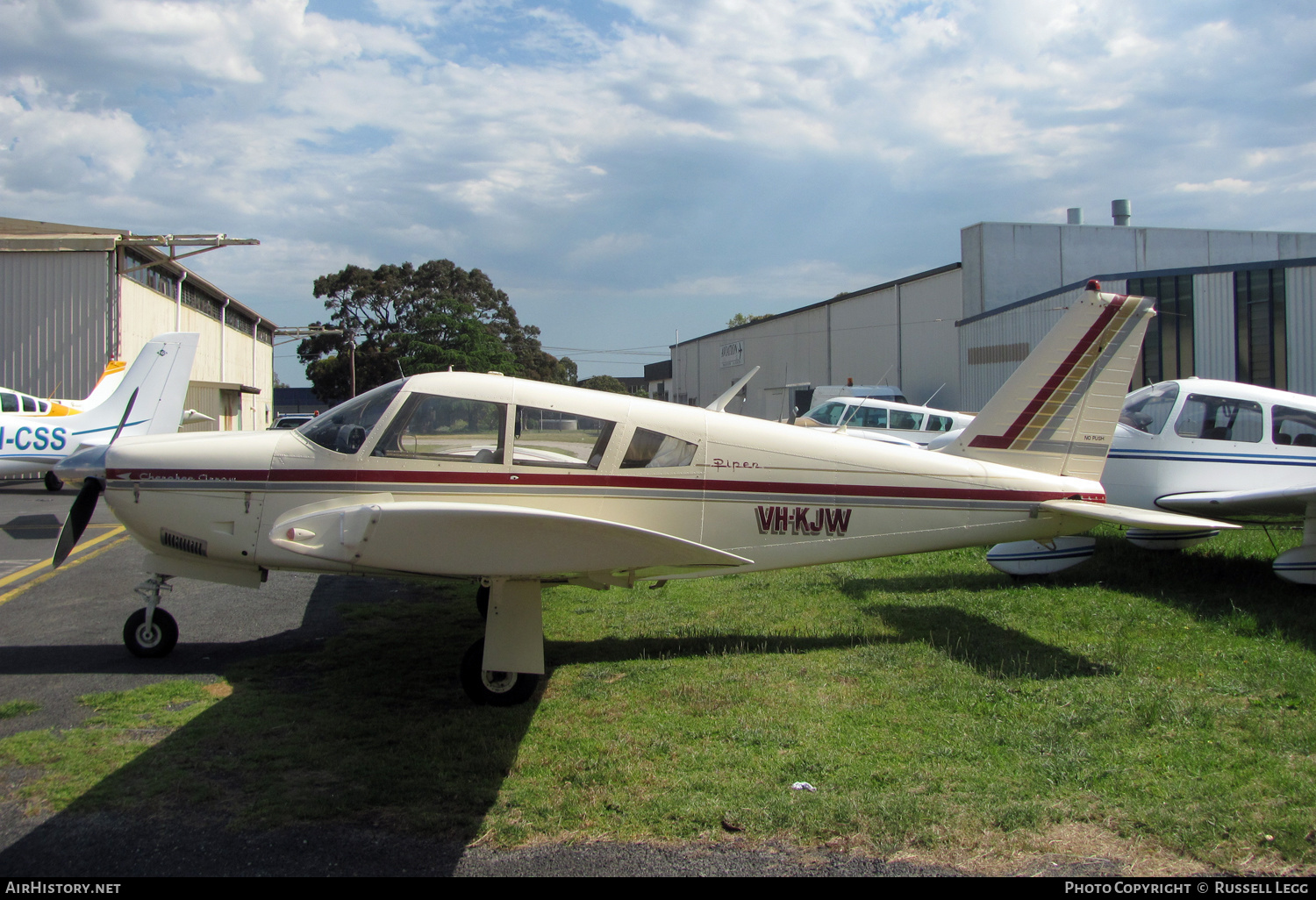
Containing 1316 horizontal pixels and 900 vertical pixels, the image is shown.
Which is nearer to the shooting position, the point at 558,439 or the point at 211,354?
the point at 558,439

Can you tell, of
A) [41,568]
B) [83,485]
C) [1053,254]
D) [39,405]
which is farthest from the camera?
[1053,254]

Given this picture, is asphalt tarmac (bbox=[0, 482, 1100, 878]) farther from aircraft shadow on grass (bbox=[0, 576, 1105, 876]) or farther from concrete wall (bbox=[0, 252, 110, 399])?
concrete wall (bbox=[0, 252, 110, 399])

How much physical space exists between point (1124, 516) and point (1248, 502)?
2.87 m

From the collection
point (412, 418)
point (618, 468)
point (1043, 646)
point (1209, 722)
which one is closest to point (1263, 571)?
point (1043, 646)

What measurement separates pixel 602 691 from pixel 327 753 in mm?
1638

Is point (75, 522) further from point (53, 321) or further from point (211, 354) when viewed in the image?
point (211, 354)

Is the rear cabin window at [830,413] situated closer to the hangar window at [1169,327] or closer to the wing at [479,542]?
the hangar window at [1169,327]

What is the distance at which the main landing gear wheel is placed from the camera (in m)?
4.89

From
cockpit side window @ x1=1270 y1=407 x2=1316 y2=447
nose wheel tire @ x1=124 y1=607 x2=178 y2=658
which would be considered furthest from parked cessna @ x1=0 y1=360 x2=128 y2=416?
cockpit side window @ x1=1270 y1=407 x2=1316 y2=447

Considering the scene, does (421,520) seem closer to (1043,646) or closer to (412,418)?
(412,418)

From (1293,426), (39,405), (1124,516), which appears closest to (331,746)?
(1124,516)

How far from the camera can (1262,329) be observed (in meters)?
17.8
